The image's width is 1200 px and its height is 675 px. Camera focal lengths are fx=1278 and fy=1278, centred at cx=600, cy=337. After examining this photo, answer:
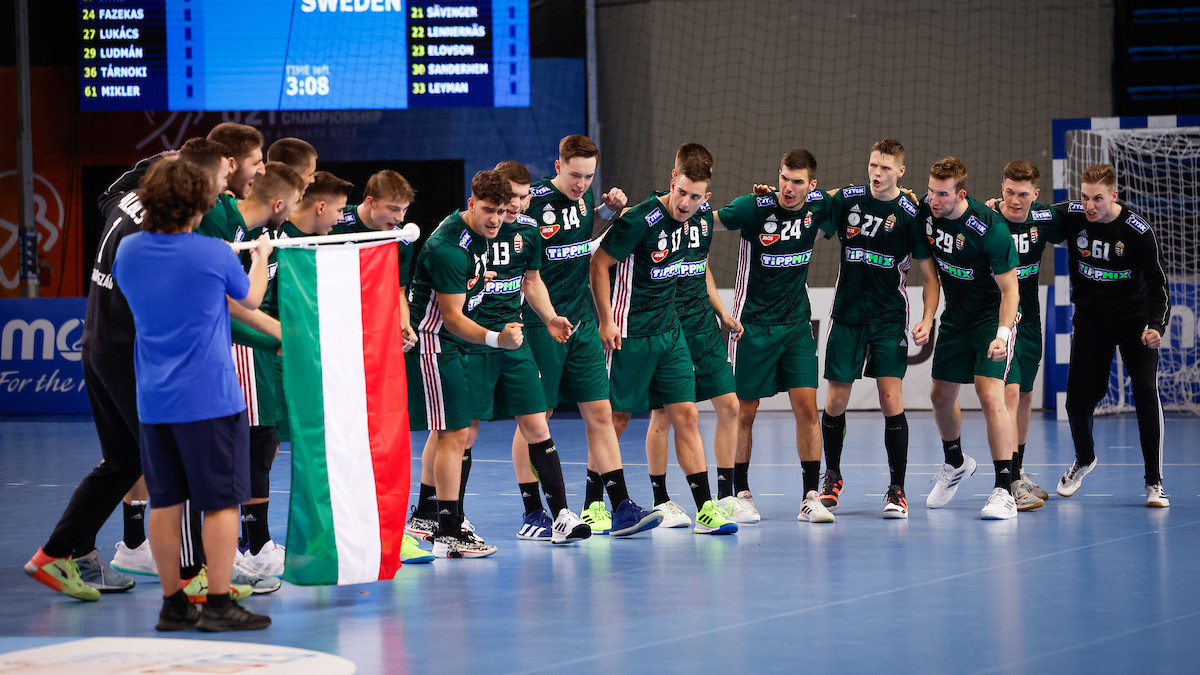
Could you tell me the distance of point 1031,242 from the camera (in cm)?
753

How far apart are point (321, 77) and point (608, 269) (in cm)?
772

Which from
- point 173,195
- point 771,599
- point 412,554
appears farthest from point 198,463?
point 771,599

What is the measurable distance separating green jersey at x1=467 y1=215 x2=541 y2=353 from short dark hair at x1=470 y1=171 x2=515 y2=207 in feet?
1.24

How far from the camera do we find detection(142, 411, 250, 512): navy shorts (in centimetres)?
436

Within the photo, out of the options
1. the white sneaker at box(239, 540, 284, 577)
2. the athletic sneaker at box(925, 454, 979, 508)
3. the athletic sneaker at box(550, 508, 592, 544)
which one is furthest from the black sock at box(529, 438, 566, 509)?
the athletic sneaker at box(925, 454, 979, 508)

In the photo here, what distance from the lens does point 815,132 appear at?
15.2 meters

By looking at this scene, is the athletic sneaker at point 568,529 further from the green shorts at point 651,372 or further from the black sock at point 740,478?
the black sock at point 740,478

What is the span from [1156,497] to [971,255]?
5.54 ft

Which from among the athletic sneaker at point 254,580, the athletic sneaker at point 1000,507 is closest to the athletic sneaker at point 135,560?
the athletic sneaker at point 254,580

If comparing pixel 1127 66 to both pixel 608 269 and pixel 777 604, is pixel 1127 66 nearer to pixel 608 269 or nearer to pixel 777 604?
pixel 608 269

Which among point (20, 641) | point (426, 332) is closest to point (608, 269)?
point (426, 332)

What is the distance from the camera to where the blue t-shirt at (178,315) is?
14.1 ft

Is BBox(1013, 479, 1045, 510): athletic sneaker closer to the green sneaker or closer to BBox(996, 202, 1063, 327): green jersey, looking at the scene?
BBox(996, 202, 1063, 327): green jersey

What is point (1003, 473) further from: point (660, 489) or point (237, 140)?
point (237, 140)
